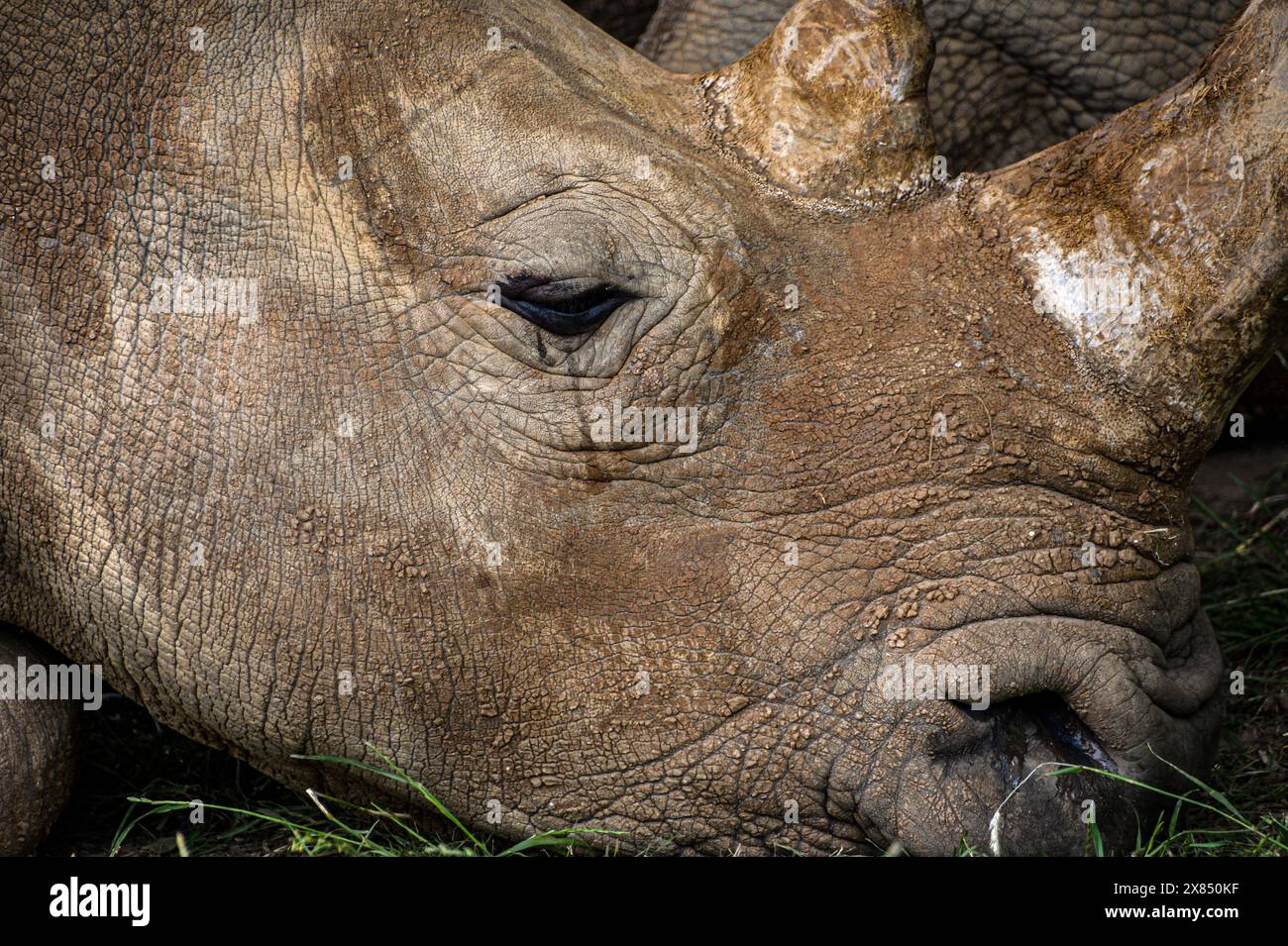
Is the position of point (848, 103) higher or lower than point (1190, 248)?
higher

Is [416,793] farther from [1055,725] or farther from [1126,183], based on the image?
[1126,183]

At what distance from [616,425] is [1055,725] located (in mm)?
1021

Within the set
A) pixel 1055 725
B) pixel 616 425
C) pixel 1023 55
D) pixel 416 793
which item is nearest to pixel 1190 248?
pixel 1055 725

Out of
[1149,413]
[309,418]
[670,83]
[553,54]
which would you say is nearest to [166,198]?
[309,418]

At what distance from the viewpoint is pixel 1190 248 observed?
9.68 ft

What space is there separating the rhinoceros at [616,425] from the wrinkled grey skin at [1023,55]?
1.21m

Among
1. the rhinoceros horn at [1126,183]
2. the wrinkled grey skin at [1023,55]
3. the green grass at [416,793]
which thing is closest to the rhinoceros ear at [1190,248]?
the rhinoceros horn at [1126,183]

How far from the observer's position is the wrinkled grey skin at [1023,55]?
14.1 feet

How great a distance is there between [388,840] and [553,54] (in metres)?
1.68

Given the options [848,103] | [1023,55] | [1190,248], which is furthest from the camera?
[1023,55]

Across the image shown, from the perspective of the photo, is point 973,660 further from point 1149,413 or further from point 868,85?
point 868,85

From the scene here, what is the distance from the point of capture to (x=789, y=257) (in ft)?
10.2

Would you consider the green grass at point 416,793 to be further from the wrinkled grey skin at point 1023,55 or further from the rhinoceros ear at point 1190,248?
the wrinkled grey skin at point 1023,55

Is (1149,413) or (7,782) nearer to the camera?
(1149,413)
